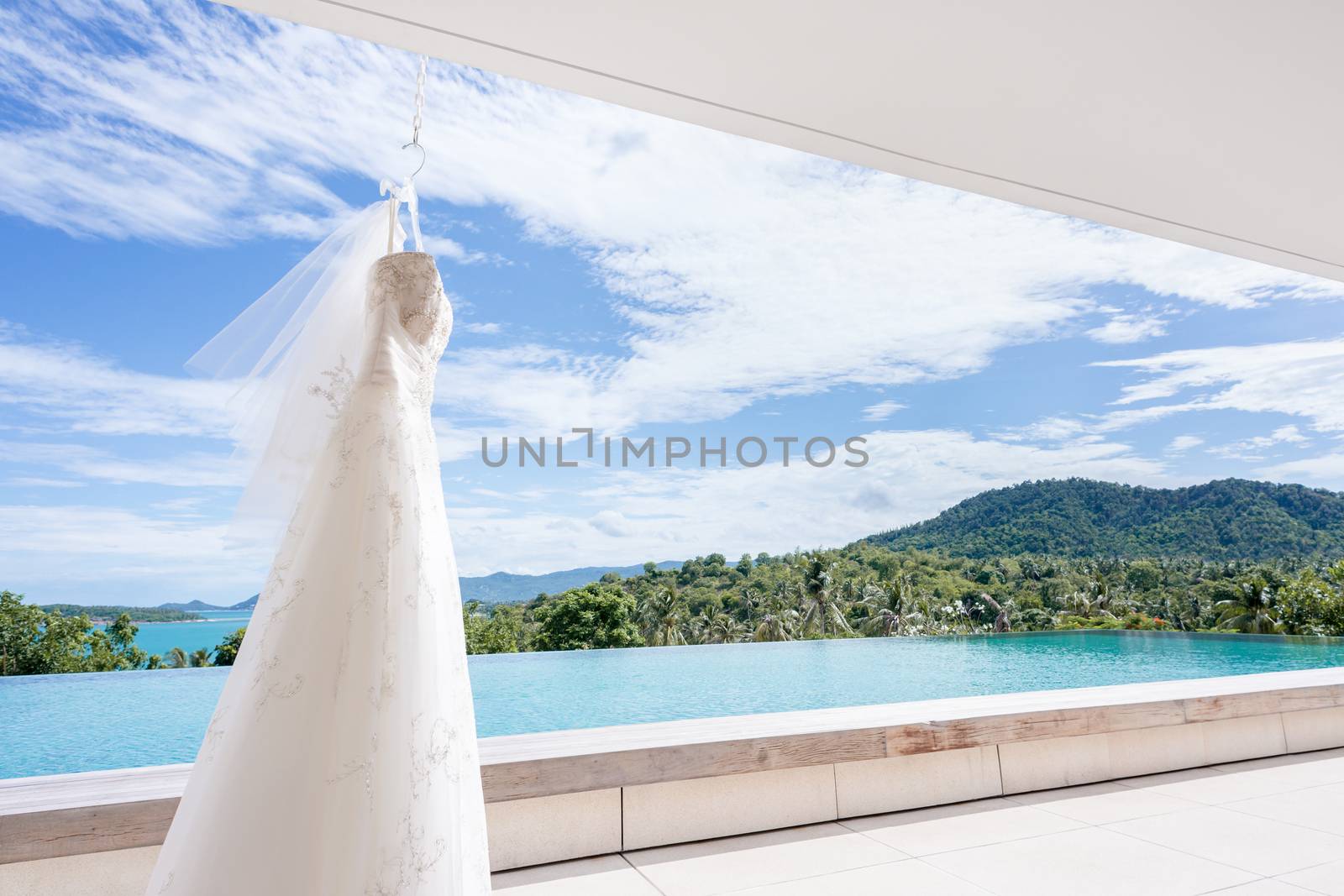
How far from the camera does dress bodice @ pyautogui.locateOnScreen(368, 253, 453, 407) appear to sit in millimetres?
1443

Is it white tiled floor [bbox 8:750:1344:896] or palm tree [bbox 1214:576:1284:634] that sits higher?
palm tree [bbox 1214:576:1284:634]

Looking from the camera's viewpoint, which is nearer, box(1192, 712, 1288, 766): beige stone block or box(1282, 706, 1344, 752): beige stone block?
box(1192, 712, 1288, 766): beige stone block

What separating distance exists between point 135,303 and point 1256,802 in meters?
28.2

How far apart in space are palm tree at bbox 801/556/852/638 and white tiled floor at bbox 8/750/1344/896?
18934mm

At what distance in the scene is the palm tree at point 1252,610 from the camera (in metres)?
17.1

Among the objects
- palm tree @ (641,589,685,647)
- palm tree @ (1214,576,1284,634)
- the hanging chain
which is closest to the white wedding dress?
the hanging chain

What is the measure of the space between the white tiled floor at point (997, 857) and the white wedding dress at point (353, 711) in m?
0.86

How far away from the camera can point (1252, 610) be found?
57.5 feet

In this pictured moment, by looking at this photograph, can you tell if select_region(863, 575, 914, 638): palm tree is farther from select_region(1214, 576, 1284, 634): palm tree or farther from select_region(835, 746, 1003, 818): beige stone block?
select_region(835, 746, 1003, 818): beige stone block

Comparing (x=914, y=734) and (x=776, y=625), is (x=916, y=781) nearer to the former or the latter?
(x=914, y=734)

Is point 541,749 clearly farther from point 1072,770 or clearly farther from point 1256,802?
point 1256,802

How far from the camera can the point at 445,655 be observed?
124 centimetres

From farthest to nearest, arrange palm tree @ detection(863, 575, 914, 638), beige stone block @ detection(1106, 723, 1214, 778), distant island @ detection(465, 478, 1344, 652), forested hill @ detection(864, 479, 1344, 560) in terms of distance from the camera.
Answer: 1. palm tree @ detection(863, 575, 914, 638)
2. forested hill @ detection(864, 479, 1344, 560)
3. distant island @ detection(465, 478, 1344, 652)
4. beige stone block @ detection(1106, 723, 1214, 778)

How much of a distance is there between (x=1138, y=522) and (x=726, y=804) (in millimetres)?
24400
